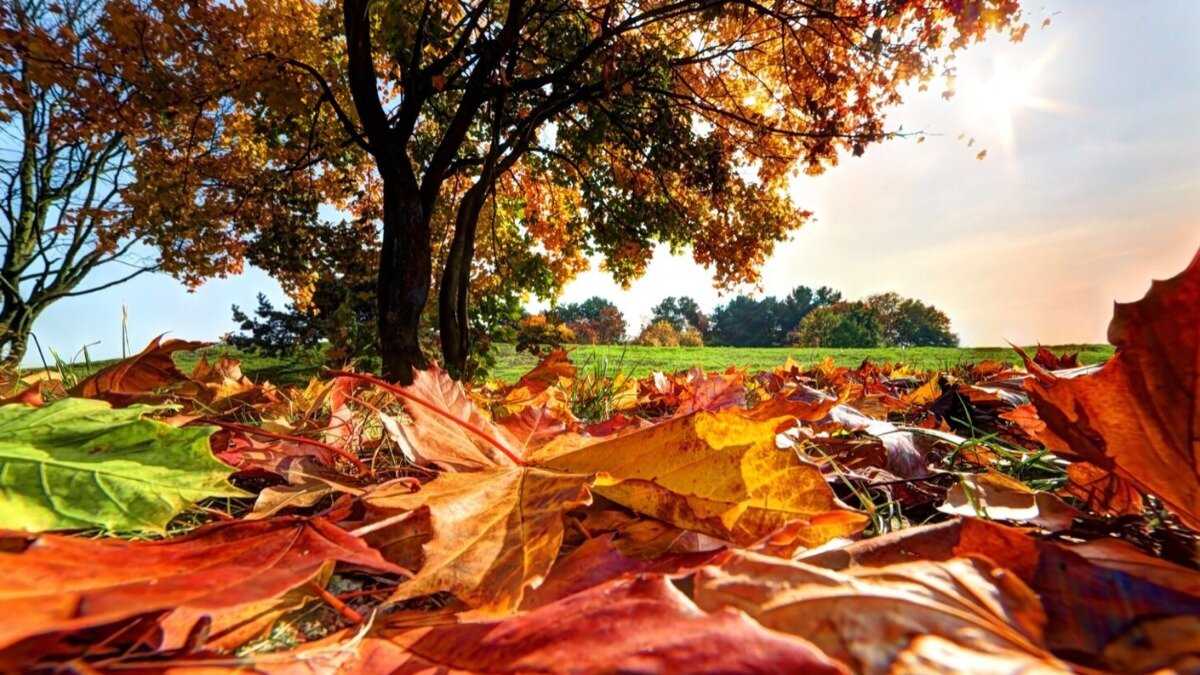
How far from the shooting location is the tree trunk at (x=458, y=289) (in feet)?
16.8

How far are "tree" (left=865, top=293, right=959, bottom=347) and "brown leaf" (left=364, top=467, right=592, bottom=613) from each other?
135 feet

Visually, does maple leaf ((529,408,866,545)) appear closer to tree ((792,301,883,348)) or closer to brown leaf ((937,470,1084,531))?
brown leaf ((937,470,1084,531))

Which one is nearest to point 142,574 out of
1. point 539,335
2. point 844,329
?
point 539,335

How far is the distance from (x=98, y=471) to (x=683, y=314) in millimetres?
47926

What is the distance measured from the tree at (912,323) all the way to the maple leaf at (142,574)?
135 feet

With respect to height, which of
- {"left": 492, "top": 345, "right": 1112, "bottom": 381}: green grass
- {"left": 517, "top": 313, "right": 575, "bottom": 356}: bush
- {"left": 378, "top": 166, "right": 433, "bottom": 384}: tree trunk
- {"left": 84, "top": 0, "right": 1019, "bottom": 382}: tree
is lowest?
{"left": 492, "top": 345, "right": 1112, "bottom": 381}: green grass

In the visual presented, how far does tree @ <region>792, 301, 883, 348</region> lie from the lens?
28.5 metres

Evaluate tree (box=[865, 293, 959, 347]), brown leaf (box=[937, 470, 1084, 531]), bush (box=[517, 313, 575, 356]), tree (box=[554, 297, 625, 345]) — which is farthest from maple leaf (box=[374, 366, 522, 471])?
tree (box=[865, 293, 959, 347])

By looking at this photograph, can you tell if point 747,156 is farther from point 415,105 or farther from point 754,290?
point 415,105

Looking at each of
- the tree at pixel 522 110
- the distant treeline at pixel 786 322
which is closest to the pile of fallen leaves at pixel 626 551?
the tree at pixel 522 110

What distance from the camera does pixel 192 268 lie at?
9.43 m

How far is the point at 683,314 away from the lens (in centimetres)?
4772

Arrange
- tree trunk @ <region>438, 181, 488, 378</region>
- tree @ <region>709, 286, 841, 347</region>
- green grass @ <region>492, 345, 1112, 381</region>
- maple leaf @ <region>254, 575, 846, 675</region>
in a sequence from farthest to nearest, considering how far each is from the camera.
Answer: tree @ <region>709, 286, 841, 347</region> → green grass @ <region>492, 345, 1112, 381</region> → tree trunk @ <region>438, 181, 488, 378</region> → maple leaf @ <region>254, 575, 846, 675</region>

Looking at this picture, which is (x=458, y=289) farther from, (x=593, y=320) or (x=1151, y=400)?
(x=593, y=320)
